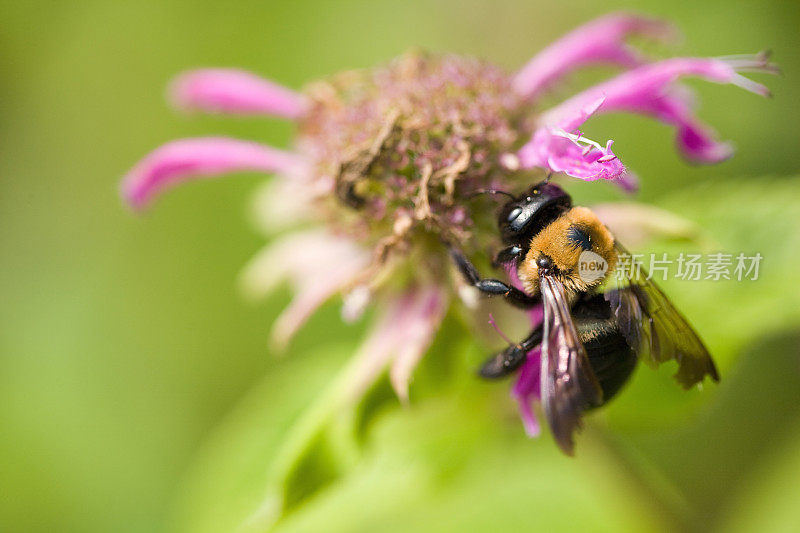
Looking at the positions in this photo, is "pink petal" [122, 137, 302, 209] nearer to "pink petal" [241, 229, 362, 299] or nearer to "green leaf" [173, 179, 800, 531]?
"pink petal" [241, 229, 362, 299]

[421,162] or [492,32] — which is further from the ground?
[492,32]

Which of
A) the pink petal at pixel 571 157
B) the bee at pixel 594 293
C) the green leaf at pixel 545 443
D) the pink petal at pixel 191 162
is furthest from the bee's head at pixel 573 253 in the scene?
the pink petal at pixel 191 162

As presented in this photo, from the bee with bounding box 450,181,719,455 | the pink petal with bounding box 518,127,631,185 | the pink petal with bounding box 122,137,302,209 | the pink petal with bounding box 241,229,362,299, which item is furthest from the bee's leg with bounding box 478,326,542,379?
the pink petal with bounding box 122,137,302,209

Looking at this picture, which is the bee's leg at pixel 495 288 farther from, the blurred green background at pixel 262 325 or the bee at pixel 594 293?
the blurred green background at pixel 262 325

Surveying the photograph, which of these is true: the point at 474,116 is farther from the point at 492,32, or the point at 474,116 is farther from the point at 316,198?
the point at 492,32

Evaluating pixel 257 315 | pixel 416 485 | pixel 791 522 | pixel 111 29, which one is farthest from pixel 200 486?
pixel 111 29

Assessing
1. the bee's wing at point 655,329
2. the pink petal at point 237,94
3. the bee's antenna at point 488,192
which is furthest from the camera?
the pink petal at point 237,94

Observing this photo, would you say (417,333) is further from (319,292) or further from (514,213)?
(514,213)
